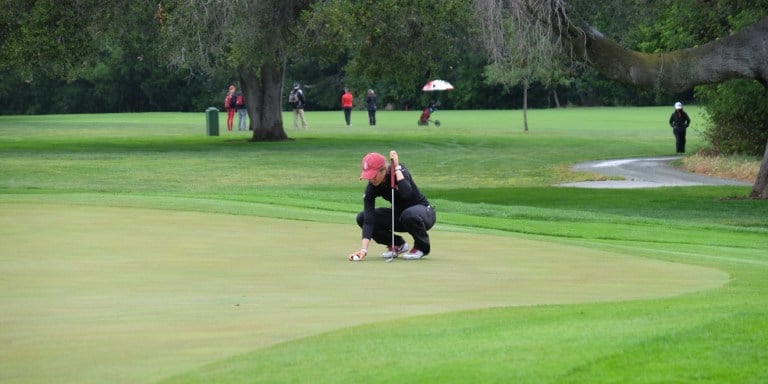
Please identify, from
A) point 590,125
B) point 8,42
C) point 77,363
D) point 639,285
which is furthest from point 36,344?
point 590,125

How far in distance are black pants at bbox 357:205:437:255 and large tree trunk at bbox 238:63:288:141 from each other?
39555mm

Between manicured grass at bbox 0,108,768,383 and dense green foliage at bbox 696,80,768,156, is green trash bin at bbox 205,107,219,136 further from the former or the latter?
manicured grass at bbox 0,108,768,383

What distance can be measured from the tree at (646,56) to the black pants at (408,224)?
13199 mm

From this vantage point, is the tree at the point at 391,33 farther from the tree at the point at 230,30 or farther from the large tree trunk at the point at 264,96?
the large tree trunk at the point at 264,96

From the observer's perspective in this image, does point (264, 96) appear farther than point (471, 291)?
Yes

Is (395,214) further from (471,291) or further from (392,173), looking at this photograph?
(471,291)

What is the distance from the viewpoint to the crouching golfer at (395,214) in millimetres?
14070

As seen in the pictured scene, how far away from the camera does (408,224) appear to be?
47.0 feet

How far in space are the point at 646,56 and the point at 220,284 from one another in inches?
717

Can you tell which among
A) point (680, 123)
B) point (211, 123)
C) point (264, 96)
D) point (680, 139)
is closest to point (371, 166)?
point (680, 123)

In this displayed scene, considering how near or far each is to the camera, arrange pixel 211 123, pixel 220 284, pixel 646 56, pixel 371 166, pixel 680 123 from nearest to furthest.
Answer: pixel 220 284
pixel 371 166
pixel 646 56
pixel 680 123
pixel 211 123

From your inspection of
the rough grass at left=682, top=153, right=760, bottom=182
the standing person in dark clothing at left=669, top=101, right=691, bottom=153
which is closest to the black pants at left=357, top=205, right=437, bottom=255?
the rough grass at left=682, top=153, right=760, bottom=182

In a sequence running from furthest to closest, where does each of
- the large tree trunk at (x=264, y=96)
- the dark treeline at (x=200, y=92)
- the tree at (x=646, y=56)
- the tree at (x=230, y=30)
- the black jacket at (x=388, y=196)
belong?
the dark treeline at (x=200, y=92) < the large tree trunk at (x=264, y=96) < the tree at (x=230, y=30) < the tree at (x=646, y=56) < the black jacket at (x=388, y=196)

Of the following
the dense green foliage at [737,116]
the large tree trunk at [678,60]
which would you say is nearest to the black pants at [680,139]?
the dense green foliage at [737,116]
